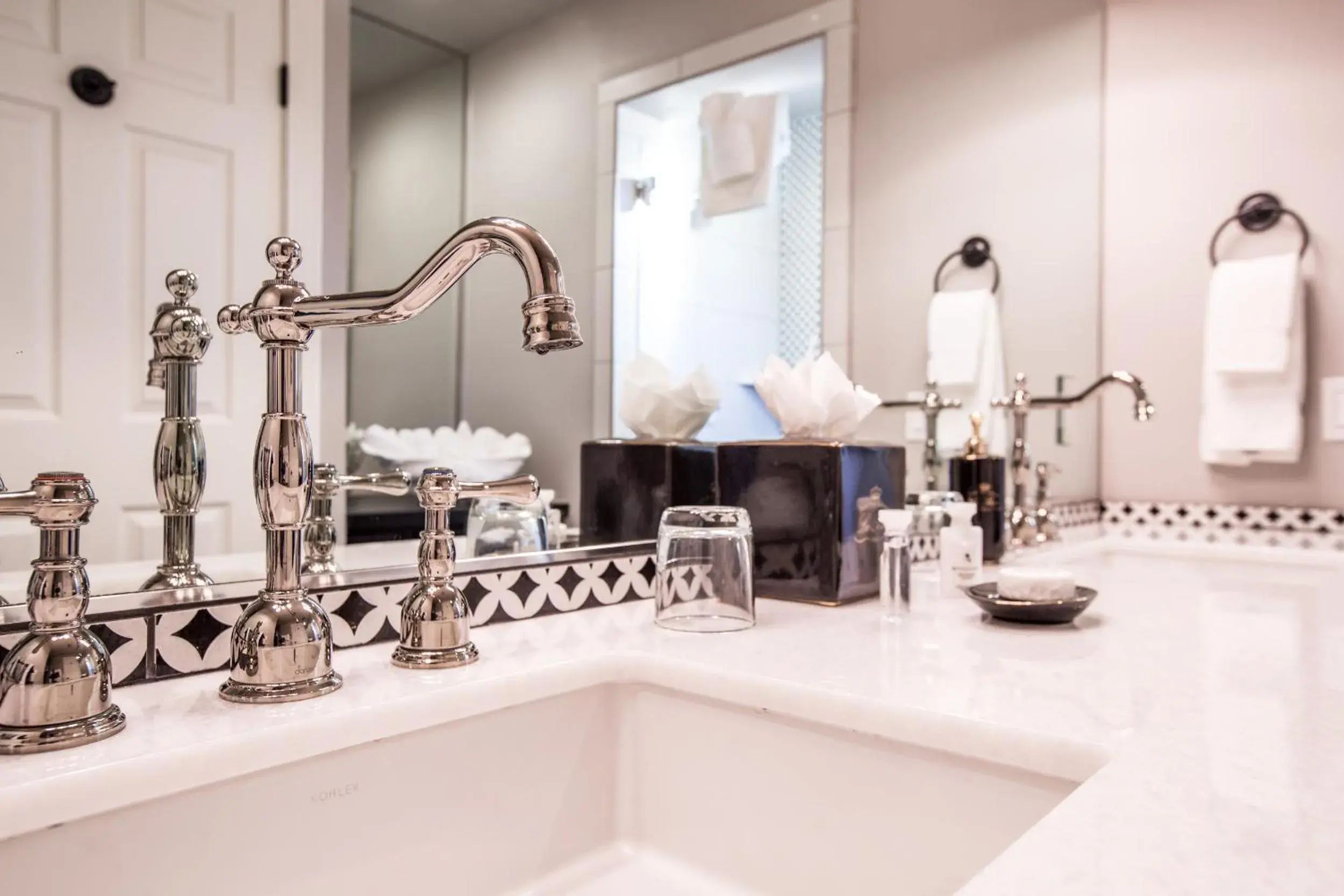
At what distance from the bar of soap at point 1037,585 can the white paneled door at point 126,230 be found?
787 millimetres

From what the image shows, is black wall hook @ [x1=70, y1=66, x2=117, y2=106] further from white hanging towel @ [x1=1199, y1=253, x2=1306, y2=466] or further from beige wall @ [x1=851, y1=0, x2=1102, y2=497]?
white hanging towel @ [x1=1199, y1=253, x2=1306, y2=466]

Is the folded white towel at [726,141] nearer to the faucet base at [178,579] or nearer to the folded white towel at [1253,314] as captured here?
the faucet base at [178,579]

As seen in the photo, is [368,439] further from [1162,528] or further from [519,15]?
[1162,528]

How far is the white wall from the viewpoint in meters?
0.87

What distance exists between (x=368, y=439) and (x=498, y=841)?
394 millimetres

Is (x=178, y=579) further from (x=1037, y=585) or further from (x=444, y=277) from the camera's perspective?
(x=1037, y=585)

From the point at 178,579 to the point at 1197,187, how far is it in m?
2.23

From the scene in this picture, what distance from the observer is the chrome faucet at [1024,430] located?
1.71 meters

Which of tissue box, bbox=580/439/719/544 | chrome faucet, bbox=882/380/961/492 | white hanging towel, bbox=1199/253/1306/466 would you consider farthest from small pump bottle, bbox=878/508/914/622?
white hanging towel, bbox=1199/253/1306/466

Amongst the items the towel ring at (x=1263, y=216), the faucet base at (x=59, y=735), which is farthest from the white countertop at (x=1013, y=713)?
the towel ring at (x=1263, y=216)

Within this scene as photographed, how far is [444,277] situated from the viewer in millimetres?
642

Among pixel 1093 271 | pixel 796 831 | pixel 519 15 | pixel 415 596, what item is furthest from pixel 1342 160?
pixel 415 596

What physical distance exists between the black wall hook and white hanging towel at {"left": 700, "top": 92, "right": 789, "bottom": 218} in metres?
0.80

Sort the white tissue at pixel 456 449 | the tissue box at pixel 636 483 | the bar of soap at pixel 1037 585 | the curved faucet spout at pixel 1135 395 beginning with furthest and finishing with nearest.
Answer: the curved faucet spout at pixel 1135 395 → the tissue box at pixel 636 483 → the bar of soap at pixel 1037 585 → the white tissue at pixel 456 449
